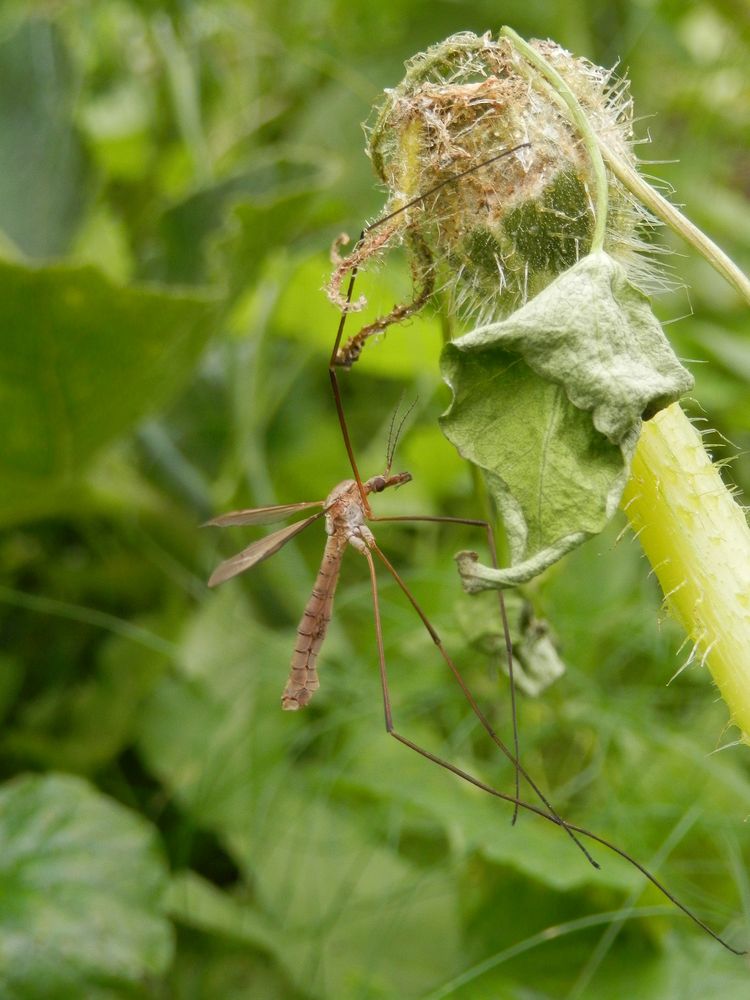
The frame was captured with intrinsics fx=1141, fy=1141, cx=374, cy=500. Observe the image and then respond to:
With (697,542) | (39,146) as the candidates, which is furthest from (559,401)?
(39,146)

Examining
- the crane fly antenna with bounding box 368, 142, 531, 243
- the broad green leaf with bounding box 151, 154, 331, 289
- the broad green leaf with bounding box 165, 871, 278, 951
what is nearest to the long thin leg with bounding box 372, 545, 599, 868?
the crane fly antenna with bounding box 368, 142, 531, 243

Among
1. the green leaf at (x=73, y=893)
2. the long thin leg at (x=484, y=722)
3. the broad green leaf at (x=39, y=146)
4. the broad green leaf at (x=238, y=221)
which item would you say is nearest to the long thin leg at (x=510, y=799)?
the long thin leg at (x=484, y=722)

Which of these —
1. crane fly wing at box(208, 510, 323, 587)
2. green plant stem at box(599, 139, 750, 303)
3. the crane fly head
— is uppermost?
green plant stem at box(599, 139, 750, 303)

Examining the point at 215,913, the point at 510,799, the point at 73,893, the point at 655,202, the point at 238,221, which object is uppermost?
the point at 655,202

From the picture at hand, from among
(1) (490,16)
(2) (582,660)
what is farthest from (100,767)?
(1) (490,16)

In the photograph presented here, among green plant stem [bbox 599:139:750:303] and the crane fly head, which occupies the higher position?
green plant stem [bbox 599:139:750:303]

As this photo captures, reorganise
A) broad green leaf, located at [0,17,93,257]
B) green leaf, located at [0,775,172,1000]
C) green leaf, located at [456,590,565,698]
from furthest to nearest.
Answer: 1. broad green leaf, located at [0,17,93,257]
2. green leaf, located at [0,775,172,1000]
3. green leaf, located at [456,590,565,698]

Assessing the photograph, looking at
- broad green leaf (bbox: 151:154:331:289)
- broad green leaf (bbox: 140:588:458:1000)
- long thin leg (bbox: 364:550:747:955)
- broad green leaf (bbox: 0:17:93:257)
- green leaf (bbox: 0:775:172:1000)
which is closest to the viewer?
long thin leg (bbox: 364:550:747:955)

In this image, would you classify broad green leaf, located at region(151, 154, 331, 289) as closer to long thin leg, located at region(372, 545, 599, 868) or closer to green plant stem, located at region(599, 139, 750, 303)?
long thin leg, located at region(372, 545, 599, 868)

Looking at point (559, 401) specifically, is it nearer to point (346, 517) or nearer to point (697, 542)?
point (697, 542)
